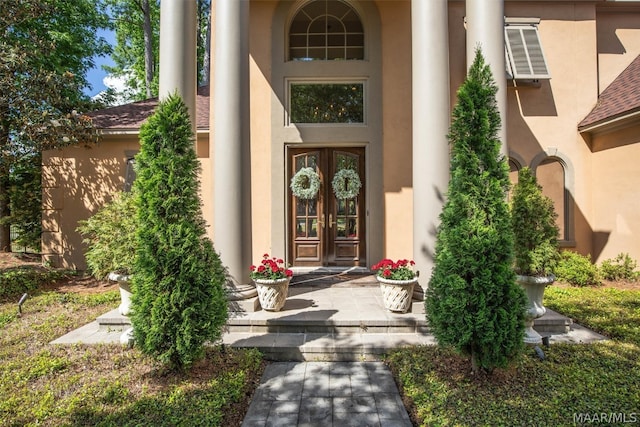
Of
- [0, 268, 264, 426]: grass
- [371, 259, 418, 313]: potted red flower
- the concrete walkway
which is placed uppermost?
[371, 259, 418, 313]: potted red flower

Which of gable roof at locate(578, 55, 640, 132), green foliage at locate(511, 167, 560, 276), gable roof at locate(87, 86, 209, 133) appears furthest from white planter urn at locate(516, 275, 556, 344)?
gable roof at locate(87, 86, 209, 133)

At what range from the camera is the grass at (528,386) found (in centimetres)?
269

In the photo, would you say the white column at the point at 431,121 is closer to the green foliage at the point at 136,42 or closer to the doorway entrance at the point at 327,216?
the doorway entrance at the point at 327,216

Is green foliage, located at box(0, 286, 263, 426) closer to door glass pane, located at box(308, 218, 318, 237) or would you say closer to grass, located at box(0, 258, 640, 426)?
grass, located at box(0, 258, 640, 426)

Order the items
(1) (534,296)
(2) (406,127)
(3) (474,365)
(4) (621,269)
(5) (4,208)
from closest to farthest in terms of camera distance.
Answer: (3) (474,365) → (1) (534,296) → (4) (621,269) → (2) (406,127) → (5) (4,208)

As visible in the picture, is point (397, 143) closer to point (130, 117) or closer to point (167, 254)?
point (167, 254)

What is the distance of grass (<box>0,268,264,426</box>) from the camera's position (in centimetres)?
273

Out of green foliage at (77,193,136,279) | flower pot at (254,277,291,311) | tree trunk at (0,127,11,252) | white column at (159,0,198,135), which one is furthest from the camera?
tree trunk at (0,127,11,252)

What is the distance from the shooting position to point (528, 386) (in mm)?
3084

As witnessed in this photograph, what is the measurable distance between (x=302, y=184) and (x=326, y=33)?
3631 millimetres

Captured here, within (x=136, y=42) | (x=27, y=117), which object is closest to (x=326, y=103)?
(x=27, y=117)

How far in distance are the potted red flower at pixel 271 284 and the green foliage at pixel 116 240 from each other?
1.61 meters

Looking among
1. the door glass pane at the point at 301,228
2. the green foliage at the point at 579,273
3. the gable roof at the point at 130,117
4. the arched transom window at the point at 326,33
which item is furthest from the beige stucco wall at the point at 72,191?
the green foliage at the point at 579,273

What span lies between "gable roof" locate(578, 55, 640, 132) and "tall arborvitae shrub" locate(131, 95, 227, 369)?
811 centimetres
